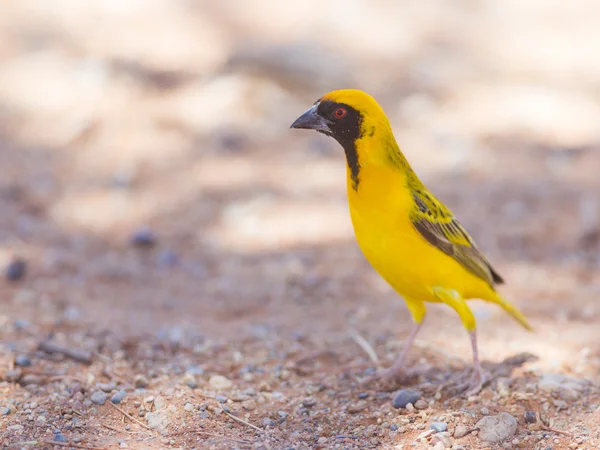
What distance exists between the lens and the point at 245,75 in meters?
9.20

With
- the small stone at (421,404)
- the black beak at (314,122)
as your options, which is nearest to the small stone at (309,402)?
the small stone at (421,404)

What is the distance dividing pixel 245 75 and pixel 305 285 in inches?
156

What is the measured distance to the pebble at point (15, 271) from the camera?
18.6 ft

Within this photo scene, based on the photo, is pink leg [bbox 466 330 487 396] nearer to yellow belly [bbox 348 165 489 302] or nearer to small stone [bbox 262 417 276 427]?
yellow belly [bbox 348 165 489 302]

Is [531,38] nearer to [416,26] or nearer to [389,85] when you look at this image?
[416,26]

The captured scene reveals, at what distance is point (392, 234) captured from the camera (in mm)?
3881

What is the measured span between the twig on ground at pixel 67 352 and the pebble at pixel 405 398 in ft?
5.68

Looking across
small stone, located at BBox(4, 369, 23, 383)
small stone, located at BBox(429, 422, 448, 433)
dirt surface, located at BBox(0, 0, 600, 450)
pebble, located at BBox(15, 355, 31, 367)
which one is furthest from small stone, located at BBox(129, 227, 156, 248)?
small stone, located at BBox(429, 422, 448, 433)

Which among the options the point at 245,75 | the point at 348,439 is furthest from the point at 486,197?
the point at 348,439

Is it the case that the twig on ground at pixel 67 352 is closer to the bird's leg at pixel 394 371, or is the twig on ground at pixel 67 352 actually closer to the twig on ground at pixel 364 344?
the bird's leg at pixel 394 371

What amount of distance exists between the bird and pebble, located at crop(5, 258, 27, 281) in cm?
286

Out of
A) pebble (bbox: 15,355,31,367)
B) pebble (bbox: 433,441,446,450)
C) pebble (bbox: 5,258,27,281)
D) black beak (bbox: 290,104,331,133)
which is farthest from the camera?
pebble (bbox: 5,258,27,281)

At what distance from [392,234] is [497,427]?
1057mm

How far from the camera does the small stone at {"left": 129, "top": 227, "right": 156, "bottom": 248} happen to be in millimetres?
6605
